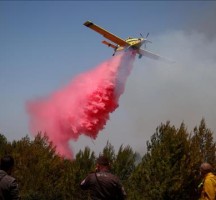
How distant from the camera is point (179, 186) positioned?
2427 cm

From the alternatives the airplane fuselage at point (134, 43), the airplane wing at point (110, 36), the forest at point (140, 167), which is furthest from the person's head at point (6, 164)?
the airplane fuselage at point (134, 43)

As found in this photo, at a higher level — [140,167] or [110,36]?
[110,36]

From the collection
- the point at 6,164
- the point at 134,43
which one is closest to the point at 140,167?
the point at 134,43

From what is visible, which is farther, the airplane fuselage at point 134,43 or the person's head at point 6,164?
the airplane fuselage at point 134,43

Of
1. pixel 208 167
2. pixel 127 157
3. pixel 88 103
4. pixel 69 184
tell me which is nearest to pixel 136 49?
pixel 88 103

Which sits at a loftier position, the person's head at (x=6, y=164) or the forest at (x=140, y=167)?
the forest at (x=140, y=167)

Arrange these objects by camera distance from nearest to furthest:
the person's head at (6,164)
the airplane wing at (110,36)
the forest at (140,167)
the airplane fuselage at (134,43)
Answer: the person's head at (6,164)
the forest at (140,167)
the airplane wing at (110,36)
the airplane fuselage at (134,43)

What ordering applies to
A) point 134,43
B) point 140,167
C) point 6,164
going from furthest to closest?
point 134,43 → point 140,167 → point 6,164

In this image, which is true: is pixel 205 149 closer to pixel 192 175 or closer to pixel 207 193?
pixel 192 175

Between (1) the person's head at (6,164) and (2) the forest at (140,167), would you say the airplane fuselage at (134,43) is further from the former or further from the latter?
(1) the person's head at (6,164)

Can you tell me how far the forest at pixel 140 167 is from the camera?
82.2 ft

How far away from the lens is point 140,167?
27.0 metres

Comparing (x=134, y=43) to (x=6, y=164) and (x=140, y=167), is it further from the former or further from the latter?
(x=6, y=164)

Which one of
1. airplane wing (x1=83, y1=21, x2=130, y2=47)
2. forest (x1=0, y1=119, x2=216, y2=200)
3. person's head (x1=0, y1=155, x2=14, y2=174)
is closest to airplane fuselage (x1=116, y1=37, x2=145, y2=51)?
airplane wing (x1=83, y1=21, x2=130, y2=47)
